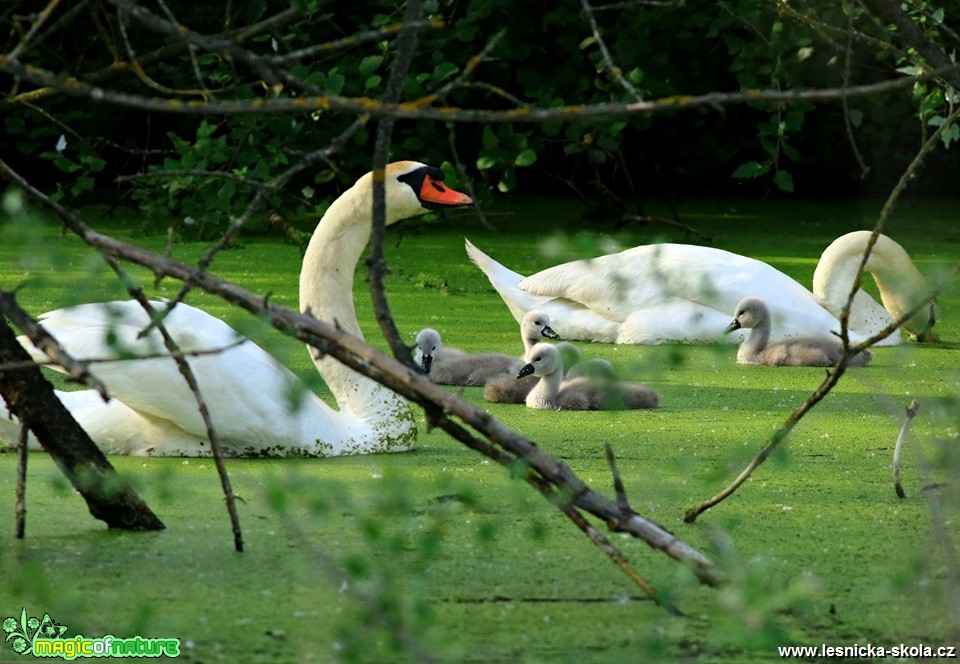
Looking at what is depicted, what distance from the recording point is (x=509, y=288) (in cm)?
689

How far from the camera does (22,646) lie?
2.45 metres

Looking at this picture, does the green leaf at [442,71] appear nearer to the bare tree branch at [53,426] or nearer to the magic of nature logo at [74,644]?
the bare tree branch at [53,426]

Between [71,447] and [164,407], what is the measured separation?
89cm

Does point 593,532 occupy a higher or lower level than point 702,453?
higher

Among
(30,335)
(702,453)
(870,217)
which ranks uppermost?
(30,335)

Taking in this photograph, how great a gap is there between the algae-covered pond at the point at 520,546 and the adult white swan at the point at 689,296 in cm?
120

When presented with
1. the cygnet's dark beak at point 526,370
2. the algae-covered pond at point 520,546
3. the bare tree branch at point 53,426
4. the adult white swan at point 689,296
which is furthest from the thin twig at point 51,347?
the adult white swan at point 689,296

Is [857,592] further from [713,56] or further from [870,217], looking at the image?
[713,56]

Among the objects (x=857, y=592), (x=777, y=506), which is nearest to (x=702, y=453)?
(x=777, y=506)

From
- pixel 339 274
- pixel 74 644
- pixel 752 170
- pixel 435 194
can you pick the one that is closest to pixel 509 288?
pixel 752 170

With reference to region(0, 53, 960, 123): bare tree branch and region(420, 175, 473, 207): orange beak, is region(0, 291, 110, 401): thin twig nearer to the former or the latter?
region(0, 53, 960, 123): bare tree branch

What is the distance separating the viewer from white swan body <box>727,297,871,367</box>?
6.09 metres

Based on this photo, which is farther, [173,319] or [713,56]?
[713,56]

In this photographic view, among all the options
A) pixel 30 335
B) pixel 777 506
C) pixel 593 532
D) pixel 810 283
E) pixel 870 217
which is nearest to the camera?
pixel 593 532
